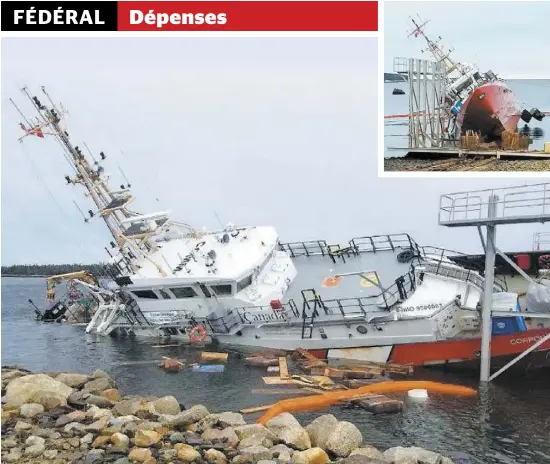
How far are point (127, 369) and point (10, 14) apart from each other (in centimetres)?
1137

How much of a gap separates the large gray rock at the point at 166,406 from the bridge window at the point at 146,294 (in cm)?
902

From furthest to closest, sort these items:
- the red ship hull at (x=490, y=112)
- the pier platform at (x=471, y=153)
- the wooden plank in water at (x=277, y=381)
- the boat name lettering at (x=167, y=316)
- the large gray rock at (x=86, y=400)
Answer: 1. the boat name lettering at (x=167, y=316)
2. the wooden plank in water at (x=277, y=381)
3. the red ship hull at (x=490, y=112)
4. the pier platform at (x=471, y=153)
5. the large gray rock at (x=86, y=400)

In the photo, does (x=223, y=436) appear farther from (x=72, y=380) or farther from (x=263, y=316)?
(x=263, y=316)

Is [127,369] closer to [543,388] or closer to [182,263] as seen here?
[182,263]

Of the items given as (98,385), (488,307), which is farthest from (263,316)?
(488,307)

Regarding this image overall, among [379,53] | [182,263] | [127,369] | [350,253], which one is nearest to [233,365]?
[127,369]

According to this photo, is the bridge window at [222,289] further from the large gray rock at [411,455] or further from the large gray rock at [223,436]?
the large gray rock at [411,455]

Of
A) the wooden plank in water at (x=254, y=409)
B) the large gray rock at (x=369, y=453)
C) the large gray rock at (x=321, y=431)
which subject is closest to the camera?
the large gray rock at (x=369, y=453)

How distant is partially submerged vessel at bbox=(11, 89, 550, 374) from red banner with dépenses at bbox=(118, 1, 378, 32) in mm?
7940

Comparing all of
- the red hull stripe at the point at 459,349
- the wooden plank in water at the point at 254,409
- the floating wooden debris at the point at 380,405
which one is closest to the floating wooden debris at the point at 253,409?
the wooden plank in water at the point at 254,409

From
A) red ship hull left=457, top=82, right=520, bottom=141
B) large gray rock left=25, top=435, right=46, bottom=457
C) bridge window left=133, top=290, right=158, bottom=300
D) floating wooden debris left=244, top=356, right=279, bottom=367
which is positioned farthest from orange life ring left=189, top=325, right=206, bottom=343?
red ship hull left=457, top=82, right=520, bottom=141

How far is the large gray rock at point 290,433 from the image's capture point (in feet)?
36.3

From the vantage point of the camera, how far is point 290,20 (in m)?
10.7

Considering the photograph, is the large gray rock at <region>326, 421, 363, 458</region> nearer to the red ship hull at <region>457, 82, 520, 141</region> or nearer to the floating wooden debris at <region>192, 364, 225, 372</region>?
the floating wooden debris at <region>192, 364, 225, 372</region>
